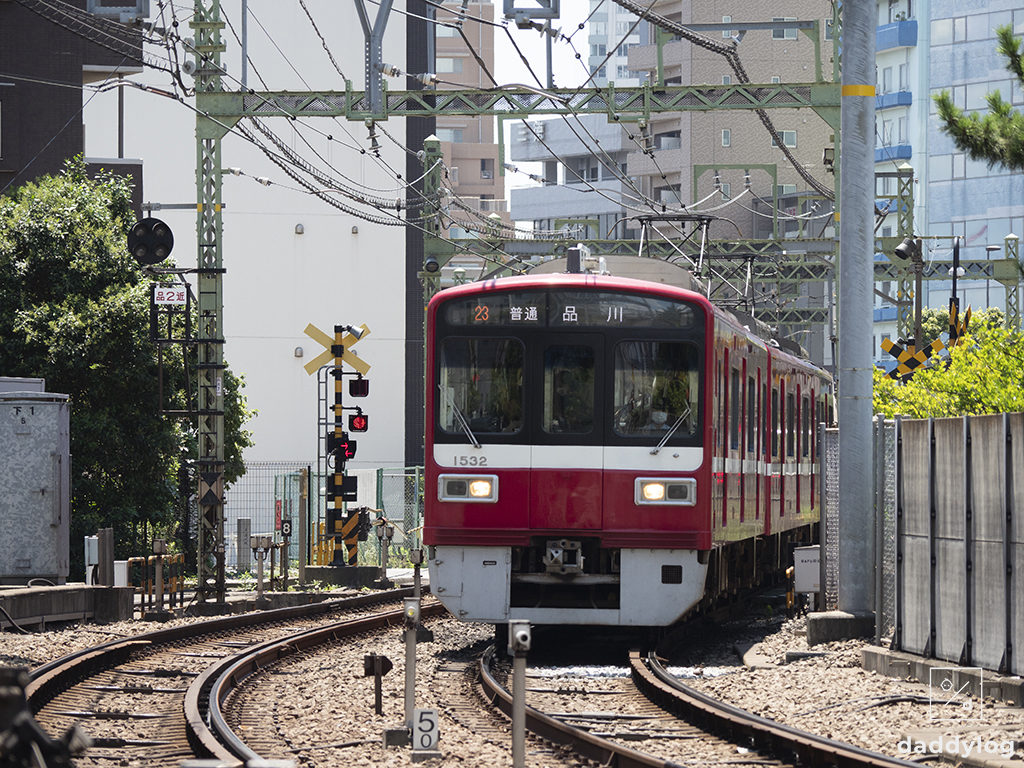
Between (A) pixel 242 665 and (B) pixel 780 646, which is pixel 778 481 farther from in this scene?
(A) pixel 242 665

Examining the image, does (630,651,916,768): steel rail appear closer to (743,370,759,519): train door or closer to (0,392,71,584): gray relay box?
(743,370,759,519): train door

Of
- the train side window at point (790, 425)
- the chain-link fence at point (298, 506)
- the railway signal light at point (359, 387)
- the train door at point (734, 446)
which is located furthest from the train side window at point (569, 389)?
the chain-link fence at point (298, 506)

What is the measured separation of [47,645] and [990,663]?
8.03 metres

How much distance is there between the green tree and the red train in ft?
44.1

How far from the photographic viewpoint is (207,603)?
1838cm

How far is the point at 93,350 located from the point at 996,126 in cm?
1637

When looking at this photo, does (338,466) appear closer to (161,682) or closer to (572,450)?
(161,682)

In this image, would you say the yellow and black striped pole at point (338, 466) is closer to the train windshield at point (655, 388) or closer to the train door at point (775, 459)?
the train door at point (775, 459)

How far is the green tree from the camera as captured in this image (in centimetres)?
2508

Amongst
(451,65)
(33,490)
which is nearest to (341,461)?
(33,490)

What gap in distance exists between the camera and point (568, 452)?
38.7 ft

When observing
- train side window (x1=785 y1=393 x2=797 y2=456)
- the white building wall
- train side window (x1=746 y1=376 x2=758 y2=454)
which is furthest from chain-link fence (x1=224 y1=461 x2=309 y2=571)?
train side window (x1=746 y1=376 x2=758 y2=454)

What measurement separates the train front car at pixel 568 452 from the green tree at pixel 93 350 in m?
13.4

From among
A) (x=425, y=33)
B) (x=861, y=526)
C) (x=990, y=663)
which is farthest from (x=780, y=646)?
(x=425, y=33)
